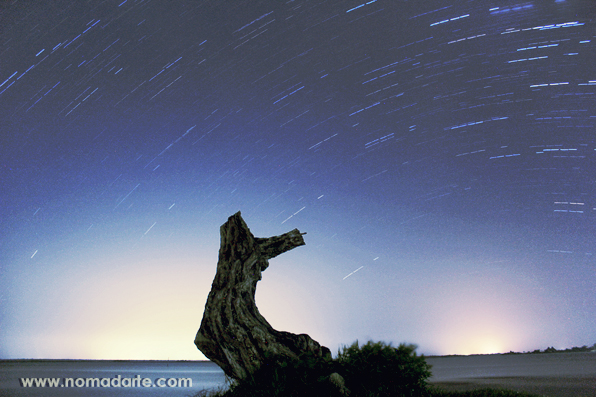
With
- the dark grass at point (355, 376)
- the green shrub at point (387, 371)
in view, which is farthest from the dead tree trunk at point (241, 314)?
the green shrub at point (387, 371)

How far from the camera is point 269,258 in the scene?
476 inches

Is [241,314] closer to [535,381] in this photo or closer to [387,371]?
[387,371]

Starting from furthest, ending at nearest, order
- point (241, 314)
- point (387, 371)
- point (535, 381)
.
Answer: point (535, 381) → point (241, 314) → point (387, 371)

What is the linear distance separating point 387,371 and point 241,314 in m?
4.04

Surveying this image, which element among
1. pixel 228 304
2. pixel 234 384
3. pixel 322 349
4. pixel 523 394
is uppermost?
pixel 228 304

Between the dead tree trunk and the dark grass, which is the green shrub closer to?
the dark grass

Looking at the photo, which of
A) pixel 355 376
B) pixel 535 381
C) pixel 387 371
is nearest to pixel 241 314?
pixel 355 376

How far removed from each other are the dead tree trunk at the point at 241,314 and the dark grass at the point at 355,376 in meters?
0.54

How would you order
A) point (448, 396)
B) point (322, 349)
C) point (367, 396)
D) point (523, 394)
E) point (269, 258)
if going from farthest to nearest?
point (269, 258), point (322, 349), point (523, 394), point (448, 396), point (367, 396)

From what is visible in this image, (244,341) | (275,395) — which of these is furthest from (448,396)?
(244,341)

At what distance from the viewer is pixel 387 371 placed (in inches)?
371

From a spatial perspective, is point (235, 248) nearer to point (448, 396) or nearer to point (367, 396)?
point (367, 396)

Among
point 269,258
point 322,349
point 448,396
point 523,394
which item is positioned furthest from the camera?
point 269,258

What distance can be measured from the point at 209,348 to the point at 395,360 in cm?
483
